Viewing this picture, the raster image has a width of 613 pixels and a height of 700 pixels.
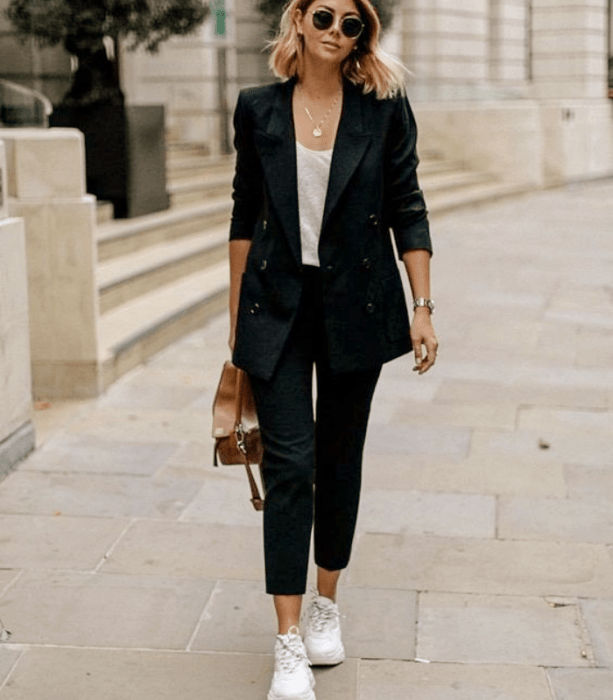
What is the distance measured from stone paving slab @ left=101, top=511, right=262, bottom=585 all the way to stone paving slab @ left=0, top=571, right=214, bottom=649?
0.35 ft

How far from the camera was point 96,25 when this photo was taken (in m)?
11.3

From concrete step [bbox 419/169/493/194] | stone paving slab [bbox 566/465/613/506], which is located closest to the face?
stone paving slab [bbox 566/465/613/506]

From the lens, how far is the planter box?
11305 mm

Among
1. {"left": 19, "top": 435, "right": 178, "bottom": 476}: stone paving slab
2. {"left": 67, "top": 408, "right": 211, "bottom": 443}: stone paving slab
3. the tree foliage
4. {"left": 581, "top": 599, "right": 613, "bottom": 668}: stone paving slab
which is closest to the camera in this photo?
{"left": 581, "top": 599, "right": 613, "bottom": 668}: stone paving slab

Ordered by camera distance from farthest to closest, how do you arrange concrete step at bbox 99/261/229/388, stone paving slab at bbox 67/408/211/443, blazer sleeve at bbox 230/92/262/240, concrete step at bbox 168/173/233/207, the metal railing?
concrete step at bbox 168/173/233/207
the metal railing
concrete step at bbox 99/261/229/388
stone paving slab at bbox 67/408/211/443
blazer sleeve at bbox 230/92/262/240

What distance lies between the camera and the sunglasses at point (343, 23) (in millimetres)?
3488

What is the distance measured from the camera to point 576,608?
4.34m

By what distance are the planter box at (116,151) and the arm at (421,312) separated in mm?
7896

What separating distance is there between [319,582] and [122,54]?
13870 mm

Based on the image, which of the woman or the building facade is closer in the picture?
the woman

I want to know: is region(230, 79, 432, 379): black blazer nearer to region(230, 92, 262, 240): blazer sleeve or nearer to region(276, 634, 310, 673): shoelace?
region(230, 92, 262, 240): blazer sleeve

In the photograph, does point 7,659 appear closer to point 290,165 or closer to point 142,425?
point 290,165

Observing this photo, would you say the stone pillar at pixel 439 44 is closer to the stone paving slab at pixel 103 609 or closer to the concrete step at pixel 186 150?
the concrete step at pixel 186 150

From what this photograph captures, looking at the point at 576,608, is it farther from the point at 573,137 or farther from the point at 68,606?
the point at 573,137
